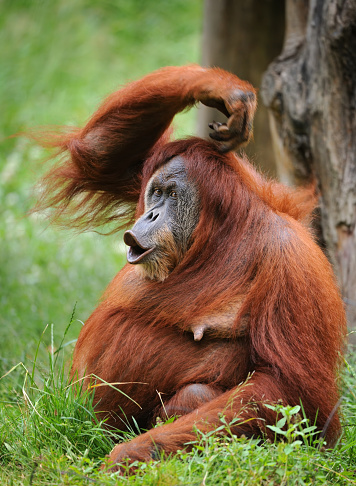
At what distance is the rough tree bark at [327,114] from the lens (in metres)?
4.52

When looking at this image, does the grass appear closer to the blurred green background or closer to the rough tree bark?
the blurred green background

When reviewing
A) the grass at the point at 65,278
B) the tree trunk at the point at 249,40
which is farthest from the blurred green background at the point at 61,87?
the tree trunk at the point at 249,40

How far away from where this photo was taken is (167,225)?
3.57m

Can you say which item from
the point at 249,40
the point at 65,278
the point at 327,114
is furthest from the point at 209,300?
the point at 249,40

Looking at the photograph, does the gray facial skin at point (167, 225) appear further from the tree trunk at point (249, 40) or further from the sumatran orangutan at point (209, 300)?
the tree trunk at point (249, 40)

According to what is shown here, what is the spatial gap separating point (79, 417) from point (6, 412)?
0.57m

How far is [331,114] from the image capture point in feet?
15.4

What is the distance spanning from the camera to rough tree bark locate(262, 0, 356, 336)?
452 centimetres

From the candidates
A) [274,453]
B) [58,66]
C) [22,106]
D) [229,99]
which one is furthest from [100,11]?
[274,453]

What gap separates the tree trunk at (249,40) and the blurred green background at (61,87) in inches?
82.7

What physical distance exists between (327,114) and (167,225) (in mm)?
1770

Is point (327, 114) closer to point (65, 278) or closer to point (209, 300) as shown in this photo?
point (209, 300)

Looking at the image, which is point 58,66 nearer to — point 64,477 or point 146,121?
point 146,121

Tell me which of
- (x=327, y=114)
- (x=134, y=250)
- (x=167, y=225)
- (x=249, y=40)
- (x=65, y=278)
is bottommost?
(x=65, y=278)
